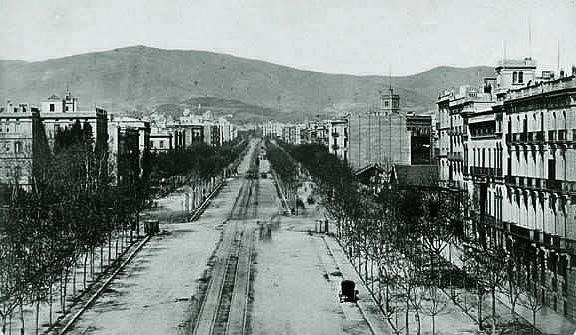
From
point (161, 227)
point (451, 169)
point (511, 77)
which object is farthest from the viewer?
point (161, 227)

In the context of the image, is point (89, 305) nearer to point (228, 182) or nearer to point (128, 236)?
point (128, 236)

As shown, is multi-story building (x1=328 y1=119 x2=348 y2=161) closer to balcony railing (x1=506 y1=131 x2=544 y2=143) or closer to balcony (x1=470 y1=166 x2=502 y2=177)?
balcony (x1=470 y1=166 x2=502 y2=177)

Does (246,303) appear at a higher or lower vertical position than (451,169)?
lower

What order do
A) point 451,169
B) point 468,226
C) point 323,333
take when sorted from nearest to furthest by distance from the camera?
point 323,333 → point 468,226 → point 451,169

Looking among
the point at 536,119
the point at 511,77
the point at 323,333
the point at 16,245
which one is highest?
the point at 511,77

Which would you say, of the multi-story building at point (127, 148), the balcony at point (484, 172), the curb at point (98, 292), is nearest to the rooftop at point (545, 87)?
the balcony at point (484, 172)

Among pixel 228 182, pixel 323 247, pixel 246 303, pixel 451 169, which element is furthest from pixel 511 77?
pixel 228 182

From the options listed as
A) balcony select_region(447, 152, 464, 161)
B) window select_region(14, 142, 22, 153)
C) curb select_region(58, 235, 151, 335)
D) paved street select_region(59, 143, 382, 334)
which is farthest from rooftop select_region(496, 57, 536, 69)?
window select_region(14, 142, 22, 153)
